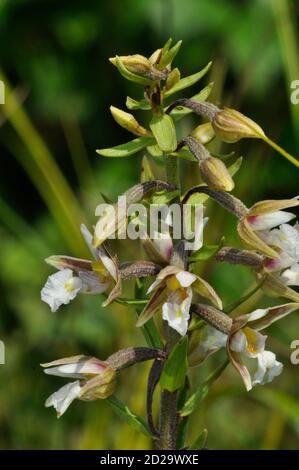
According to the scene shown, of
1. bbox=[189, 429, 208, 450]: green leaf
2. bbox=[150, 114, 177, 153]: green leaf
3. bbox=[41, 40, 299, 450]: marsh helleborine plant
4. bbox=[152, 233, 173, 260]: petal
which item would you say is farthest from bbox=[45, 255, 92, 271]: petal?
bbox=[189, 429, 208, 450]: green leaf

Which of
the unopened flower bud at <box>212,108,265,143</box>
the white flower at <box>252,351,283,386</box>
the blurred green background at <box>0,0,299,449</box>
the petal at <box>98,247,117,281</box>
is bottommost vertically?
the blurred green background at <box>0,0,299,449</box>

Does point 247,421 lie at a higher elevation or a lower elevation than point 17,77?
lower

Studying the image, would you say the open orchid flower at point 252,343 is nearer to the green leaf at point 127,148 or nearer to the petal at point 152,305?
the petal at point 152,305

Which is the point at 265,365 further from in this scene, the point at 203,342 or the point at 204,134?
the point at 204,134

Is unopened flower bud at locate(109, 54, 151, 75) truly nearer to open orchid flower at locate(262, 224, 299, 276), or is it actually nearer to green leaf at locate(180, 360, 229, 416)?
open orchid flower at locate(262, 224, 299, 276)
